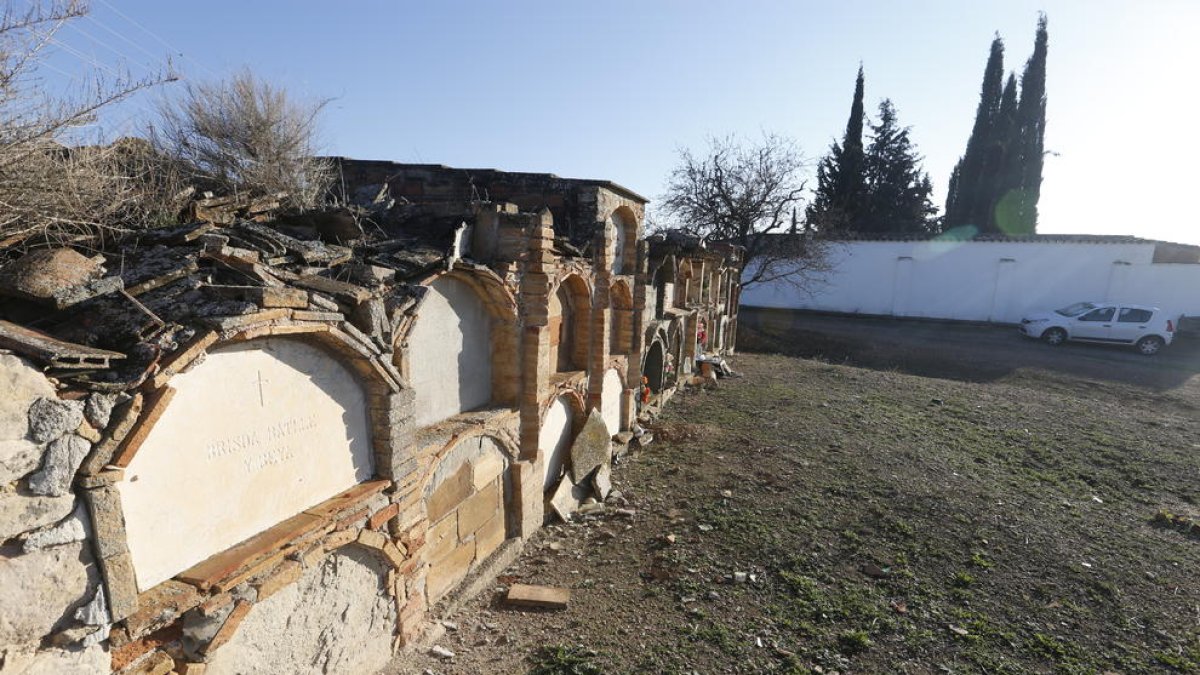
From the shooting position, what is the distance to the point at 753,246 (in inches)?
805

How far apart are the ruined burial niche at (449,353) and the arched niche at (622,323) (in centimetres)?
364

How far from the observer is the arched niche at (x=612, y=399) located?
833cm

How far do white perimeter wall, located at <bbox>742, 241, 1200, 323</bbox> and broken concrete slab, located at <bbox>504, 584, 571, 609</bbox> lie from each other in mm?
23767

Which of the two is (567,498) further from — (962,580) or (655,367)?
(655,367)

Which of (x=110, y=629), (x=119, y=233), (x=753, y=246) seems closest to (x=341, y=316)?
(x=119, y=233)

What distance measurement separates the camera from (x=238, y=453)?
2.90 m

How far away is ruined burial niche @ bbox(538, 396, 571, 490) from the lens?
6571mm

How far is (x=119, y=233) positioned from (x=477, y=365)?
284 cm

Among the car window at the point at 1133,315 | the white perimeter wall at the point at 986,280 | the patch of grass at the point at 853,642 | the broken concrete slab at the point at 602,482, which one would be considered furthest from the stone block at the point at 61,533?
the white perimeter wall at the point at 986,280

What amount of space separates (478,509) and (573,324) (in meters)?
3.03

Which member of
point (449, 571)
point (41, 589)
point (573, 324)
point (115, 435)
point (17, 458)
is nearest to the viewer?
point (17, 458)

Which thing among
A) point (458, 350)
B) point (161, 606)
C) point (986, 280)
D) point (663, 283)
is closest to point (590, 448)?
point (458, 350)

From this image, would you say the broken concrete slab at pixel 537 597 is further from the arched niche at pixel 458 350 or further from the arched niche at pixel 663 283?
the arched niche at pixel 663 283

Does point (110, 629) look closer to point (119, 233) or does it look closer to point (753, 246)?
point (119, 233)
